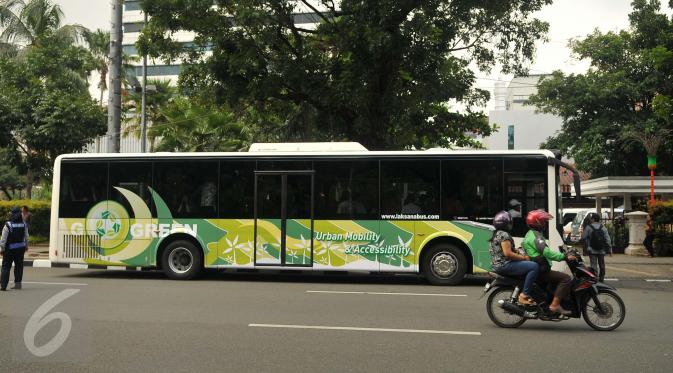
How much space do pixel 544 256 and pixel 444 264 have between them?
18.6ft

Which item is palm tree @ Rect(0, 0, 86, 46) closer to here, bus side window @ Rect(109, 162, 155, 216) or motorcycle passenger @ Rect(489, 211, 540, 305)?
bus side window @ Rect(109, 162, 155, 216)

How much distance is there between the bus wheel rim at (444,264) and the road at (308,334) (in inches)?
41.3

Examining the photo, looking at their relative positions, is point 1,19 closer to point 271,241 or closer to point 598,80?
point 271,241

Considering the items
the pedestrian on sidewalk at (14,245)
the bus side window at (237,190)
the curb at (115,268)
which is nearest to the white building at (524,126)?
the curb at (115,268)

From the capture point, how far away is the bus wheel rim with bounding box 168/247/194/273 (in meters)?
15.0

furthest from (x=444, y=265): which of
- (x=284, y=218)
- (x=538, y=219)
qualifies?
(x=538, y=219)

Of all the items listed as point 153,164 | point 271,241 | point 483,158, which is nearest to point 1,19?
point 153,164

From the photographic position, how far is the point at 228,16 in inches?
760

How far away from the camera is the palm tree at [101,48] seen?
A: 3938cm

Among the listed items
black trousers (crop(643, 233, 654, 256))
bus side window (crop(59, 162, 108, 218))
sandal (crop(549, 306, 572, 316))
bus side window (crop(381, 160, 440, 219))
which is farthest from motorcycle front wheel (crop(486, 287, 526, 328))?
black trousers (crop(643, 233, 654, 256))

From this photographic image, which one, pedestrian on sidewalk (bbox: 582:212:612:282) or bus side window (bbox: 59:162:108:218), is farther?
bus side window (bbox: 59:162:108:218)

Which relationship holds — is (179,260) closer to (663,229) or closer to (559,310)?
(559,310)

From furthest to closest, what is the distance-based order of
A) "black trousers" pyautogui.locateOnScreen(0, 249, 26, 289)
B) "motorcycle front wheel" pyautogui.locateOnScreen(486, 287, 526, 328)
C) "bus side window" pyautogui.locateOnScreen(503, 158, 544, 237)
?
1. "bus side window" pyautogui.locateOnScreen(503, 158, 544, 237)
2. "black trousers" pyautogui.locateOnScreen(0, 249, 26, 289)
3. "motorcycle front wheel" pyautogui.locateOnScreen(486, 287, 526, 328)

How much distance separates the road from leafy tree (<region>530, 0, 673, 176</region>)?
22.9 m
